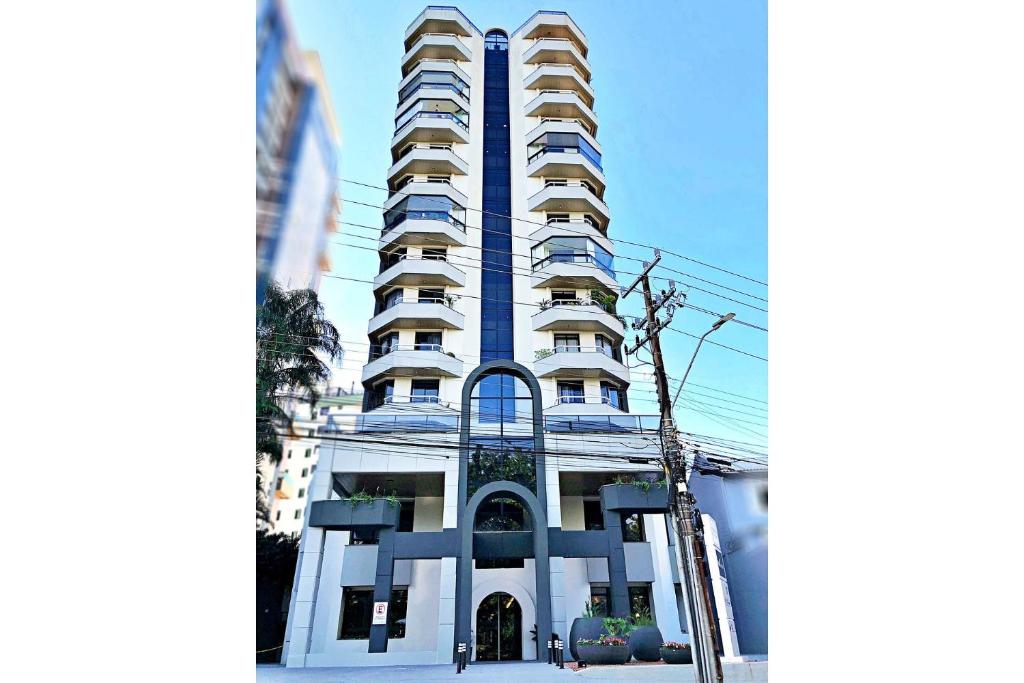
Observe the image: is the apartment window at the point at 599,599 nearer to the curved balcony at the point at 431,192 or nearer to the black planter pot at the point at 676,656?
the black planter pot at the point at 676,656

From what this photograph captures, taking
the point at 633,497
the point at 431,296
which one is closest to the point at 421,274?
the point at 431,296

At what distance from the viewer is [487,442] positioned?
249 inches

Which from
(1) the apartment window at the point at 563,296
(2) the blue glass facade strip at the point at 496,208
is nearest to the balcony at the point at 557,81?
(2) the blue glass facade strip at the point at 496,208

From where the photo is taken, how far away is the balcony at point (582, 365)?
7.03m

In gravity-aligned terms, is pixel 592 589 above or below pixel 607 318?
below

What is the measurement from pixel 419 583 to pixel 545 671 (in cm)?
215

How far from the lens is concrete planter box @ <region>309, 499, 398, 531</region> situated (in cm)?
604

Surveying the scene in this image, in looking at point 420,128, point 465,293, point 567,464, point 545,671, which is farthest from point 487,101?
point 545,671

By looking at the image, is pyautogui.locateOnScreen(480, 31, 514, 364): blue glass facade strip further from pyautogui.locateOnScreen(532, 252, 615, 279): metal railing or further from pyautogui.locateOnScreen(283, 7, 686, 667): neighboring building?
pyautogui.locateOnScreen(532, 252, 615, 279): metal railing

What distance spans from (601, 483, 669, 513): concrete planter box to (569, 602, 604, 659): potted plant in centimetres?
123

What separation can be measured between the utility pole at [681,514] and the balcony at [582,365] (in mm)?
2536

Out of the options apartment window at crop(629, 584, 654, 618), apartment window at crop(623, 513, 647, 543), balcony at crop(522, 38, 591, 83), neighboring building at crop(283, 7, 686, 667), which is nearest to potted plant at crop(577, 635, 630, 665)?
neighboring building at crop(283, 7, 686, 667)
